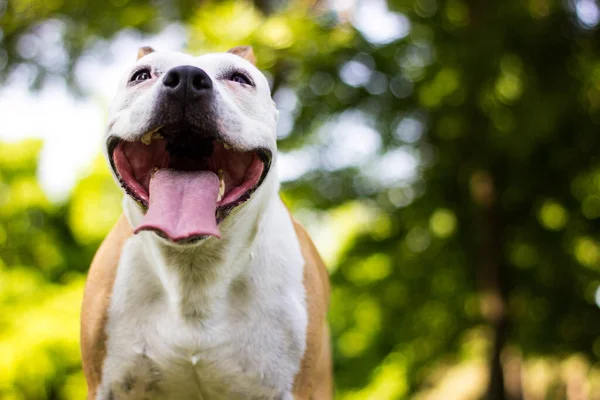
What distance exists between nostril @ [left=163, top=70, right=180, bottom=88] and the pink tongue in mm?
311

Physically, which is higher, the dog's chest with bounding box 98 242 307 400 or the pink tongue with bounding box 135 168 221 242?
the pink tongue with bounding box 135 168 221 242

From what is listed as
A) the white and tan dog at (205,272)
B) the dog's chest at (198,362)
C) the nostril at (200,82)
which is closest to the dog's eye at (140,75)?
the white and tan dog at (205,272)

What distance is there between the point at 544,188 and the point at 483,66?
169 centimetres

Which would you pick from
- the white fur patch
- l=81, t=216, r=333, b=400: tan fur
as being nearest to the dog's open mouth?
the white fur patch

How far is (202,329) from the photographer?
3.15 metres

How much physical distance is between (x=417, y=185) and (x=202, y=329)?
6909mm

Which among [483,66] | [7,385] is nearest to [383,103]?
[483,66]

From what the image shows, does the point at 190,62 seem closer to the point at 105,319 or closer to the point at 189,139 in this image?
the point at 189,139

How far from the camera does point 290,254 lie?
11.2 ft

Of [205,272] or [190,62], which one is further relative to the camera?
[205,272]

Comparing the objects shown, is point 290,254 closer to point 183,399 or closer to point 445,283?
point 183,399

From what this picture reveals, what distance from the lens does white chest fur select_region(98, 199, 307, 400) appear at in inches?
124

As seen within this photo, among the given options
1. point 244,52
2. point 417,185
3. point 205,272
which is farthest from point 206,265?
point 417,185

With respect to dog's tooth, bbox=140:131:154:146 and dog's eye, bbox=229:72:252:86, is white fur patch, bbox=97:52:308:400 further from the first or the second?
dog's tooth, bbox=140:131:154:146
